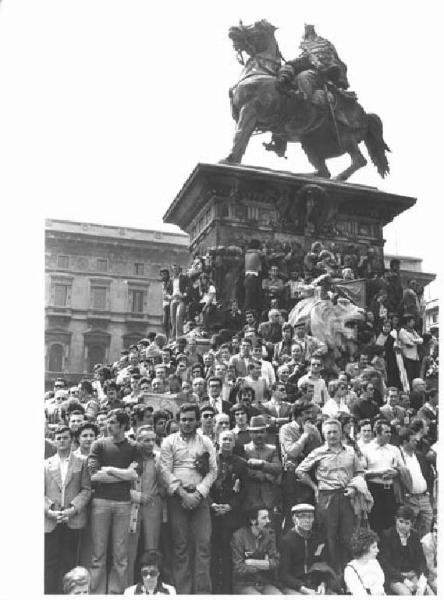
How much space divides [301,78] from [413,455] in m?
11.4

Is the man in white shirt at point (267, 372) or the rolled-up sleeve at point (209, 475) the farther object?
the man in white shirt at point (267, 372)

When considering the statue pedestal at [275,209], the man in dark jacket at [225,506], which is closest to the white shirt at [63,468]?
the man in dark jacket at [225,506]

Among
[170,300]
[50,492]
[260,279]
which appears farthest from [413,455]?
[170,300]

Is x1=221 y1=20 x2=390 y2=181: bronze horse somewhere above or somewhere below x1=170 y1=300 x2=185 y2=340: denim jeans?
above

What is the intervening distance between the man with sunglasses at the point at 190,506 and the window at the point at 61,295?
18.0m

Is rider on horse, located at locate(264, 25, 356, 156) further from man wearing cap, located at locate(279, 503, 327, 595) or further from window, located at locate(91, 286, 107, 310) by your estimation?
window, located at locate(91, 286, 107, 310)

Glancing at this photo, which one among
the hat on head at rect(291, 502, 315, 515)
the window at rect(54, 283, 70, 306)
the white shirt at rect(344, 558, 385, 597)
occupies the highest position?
the window at rect(54, 283, 70, 306)

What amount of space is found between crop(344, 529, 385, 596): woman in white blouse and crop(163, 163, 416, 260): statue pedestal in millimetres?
10114

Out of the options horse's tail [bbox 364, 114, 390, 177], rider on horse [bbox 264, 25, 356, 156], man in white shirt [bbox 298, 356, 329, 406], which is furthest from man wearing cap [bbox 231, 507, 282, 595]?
horse's tail [bbox 364, 114, 390, 177]

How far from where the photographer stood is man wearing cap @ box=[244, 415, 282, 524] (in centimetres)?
741

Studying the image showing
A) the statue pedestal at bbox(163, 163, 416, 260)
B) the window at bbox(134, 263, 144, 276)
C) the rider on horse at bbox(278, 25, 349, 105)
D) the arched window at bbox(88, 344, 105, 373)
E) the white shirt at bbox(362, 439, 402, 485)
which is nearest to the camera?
the white shirt at bbox(362, 439, 402, 485)

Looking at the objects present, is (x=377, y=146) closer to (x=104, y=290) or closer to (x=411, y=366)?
(x=411, y=366)

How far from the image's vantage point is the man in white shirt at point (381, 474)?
26.4 ft

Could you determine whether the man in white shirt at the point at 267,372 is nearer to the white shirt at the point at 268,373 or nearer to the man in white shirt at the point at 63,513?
the white shirt at the point at 268,373
